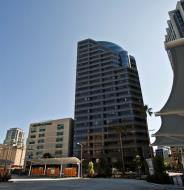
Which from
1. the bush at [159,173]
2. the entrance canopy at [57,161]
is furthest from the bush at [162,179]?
the entrance canopy at [57,161]

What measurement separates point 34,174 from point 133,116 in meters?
50.4

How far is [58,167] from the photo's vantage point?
5441 cm

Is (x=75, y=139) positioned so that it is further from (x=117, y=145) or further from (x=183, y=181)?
(x=183, y=181)

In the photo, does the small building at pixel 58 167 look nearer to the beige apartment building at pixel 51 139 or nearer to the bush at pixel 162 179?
the bush at pixel 162 179

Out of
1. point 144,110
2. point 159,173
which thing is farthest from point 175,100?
point 144,110

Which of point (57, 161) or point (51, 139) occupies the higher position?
point (51, 139)

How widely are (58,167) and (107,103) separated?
50977 millimetres

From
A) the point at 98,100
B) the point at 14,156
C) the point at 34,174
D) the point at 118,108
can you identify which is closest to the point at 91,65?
the point at 98,100

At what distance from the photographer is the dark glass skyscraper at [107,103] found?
88.4 meters

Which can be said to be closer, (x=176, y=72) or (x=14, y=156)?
(x=176, y=72)

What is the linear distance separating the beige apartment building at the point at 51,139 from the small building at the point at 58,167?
3873 cm

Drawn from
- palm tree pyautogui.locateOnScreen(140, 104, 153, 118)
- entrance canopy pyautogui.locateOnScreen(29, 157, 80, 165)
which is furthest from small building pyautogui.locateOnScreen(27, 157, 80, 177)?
palm tree pyautogui.locateOnScreen(140, 104, 153, 118)

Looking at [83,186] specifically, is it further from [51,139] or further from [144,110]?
[51,139]

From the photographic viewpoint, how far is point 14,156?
8731 cm
